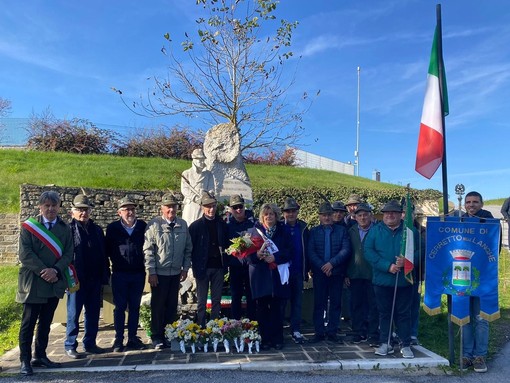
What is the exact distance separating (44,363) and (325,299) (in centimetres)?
349

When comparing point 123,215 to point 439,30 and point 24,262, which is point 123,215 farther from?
point 439,30

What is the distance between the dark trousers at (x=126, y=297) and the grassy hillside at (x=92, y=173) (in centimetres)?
942

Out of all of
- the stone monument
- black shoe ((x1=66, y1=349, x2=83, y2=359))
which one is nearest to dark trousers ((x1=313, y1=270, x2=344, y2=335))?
black shoe ((x1=66, y1=349, x2=83, y2=359))

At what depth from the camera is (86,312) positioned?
5.45 m

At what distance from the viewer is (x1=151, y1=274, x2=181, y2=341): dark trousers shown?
5477mm

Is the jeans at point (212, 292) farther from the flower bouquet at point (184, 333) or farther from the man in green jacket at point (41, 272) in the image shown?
the man in green jacket at point (41, 272)

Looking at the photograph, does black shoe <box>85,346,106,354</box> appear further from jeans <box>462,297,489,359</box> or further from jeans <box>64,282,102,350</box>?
jeans <box>462,297,489,359</box>

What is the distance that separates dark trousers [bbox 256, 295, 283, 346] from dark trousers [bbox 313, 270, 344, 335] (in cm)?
62

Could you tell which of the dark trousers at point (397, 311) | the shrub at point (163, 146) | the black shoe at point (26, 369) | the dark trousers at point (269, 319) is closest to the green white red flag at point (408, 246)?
the dark trousers at point (397, 311)

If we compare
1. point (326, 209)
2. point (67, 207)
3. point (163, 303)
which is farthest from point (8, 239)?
point (326, 209)

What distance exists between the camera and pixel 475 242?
4941mm

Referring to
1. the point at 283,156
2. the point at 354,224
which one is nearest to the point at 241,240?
the point at 354,224

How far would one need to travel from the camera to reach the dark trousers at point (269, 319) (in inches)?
217

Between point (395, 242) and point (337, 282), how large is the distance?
1.08 meters
